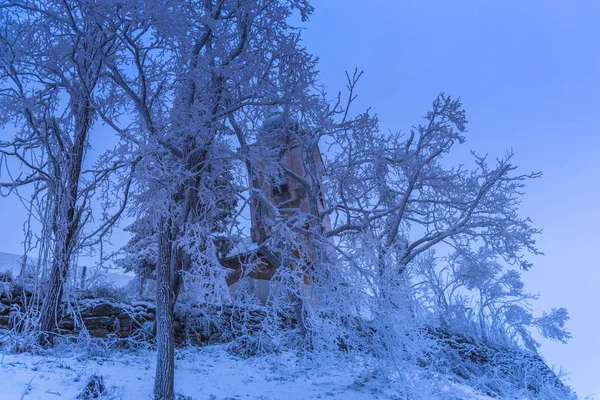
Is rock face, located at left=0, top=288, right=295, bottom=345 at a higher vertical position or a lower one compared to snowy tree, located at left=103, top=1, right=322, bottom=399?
lower

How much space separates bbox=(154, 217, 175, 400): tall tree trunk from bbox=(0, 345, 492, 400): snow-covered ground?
0.91ft

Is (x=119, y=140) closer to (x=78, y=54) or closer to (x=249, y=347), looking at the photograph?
(x=78, y=54)

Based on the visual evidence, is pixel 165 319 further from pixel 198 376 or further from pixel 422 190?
pixel 422 190

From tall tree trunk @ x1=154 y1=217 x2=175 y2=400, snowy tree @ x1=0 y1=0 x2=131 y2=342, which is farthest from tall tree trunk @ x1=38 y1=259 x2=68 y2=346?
tall tree trunk @ x1=154 y1=217 x2=175 y2=400

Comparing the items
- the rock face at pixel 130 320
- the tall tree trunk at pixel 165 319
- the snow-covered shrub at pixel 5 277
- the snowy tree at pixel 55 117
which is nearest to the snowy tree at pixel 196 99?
the tall tree trunk at pixel 165 319

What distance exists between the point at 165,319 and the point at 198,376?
1683mm

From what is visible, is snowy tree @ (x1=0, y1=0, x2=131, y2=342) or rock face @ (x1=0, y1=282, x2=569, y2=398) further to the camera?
rock face @ (x1=0, y1=282, x2=569, y2=398)

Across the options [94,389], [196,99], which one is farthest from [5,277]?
[196,99]

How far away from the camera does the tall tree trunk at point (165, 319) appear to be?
5386 mm

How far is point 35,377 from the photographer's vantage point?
15.2 ft

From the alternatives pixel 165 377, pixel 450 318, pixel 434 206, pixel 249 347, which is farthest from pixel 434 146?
pixel 450 318

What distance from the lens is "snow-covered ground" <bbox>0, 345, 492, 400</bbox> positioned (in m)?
4.70

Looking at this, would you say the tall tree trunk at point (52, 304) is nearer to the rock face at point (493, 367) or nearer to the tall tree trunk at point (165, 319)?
the tall tree trunk at point (165, 319)

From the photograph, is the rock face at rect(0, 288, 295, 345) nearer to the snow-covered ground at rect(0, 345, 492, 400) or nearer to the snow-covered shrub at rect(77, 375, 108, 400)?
the snow-covered ground at rect(0, 345, 492, 400)
